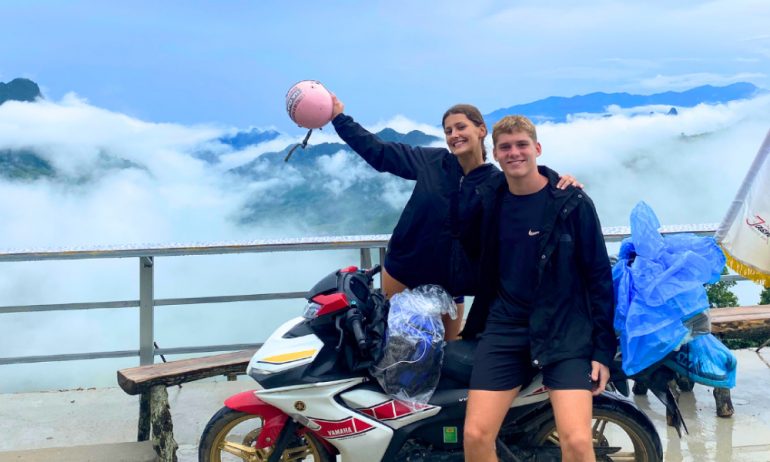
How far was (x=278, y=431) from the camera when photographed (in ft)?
9.96

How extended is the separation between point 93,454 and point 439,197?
2.01 meters

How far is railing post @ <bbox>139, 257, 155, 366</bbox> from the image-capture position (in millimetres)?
4426

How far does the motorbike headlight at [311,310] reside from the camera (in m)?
2.90

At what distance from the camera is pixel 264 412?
9.94ft

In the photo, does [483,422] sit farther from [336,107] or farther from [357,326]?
[336,107]

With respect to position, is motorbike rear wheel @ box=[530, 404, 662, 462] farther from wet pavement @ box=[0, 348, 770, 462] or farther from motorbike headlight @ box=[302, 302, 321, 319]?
motorbike headlight @ box=[302, 302, 321, 319]

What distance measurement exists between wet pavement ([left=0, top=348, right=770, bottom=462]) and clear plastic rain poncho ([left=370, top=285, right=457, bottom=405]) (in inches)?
54.1

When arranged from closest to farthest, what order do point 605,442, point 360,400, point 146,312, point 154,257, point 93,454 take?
point 360,400, point 605,442, point 93,454, point 154,257, point 146,312

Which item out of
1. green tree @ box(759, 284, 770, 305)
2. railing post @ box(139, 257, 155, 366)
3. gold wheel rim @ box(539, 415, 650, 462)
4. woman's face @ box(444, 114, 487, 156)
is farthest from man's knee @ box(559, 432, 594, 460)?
green tree @ box(759, 284, 770, 305)

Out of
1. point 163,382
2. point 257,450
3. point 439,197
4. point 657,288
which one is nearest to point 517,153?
point 439,197

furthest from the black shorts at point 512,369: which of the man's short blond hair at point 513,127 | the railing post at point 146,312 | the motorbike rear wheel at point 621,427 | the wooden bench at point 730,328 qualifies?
the railing post at point 146,312

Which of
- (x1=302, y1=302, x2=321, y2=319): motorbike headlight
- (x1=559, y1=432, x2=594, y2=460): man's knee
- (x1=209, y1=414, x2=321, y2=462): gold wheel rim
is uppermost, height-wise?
(x1=302, y1=302, x2=321, y2=319): motorbike headlight

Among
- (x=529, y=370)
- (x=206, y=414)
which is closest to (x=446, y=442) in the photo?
(x=529, y=370)

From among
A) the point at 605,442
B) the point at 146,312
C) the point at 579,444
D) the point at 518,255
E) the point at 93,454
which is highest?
the point at 518,255
